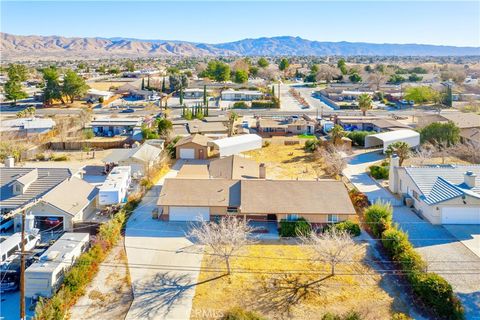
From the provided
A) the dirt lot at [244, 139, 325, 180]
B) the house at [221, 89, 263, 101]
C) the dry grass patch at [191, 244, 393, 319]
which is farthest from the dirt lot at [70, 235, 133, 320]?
the house at [221, 89, 263, 101]

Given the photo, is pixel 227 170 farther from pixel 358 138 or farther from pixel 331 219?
pixel 358 138

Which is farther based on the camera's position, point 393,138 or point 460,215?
point 393,138

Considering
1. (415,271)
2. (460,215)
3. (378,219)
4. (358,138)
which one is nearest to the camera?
(415,271)

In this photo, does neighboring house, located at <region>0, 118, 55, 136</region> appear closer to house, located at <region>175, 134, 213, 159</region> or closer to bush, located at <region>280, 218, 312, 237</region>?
house, located at <region>175, 134, 213, 159</region>

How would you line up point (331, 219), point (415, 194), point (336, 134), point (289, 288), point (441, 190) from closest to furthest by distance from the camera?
point (289, 288) < point (331, 219) < point (441, 190) < point (415, 194) < point (336, 134)

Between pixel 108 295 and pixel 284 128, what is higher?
pixel 284 128

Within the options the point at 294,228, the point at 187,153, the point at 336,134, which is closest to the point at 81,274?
the point at 294,228

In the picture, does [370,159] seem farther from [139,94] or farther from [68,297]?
[139,94]
